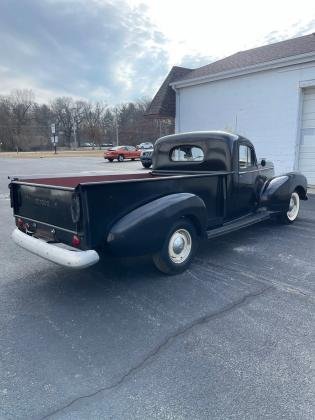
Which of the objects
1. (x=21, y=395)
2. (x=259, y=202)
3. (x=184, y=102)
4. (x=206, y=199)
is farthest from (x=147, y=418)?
(x=184, y=102)

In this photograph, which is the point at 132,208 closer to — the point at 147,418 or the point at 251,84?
the point at 147,418

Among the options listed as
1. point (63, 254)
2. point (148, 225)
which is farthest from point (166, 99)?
point (63, 254)

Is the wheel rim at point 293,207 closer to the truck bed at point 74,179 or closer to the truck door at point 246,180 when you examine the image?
the truck door at point 246,180

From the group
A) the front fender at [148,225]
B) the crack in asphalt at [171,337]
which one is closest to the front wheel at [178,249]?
the front fender at [148,225]

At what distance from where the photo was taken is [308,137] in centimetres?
1120

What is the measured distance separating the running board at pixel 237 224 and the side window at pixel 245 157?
0.90 metres

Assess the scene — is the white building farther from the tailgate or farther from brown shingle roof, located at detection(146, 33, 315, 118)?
the tailgate

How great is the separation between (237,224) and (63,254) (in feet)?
9.75

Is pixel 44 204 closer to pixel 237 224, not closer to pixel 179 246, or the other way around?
pixel 179 246

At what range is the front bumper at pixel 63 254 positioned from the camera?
10.6 ft

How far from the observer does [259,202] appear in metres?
6.03

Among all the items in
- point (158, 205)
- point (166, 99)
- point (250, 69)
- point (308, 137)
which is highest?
point (250, 69)

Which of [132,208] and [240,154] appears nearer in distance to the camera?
[132,208]

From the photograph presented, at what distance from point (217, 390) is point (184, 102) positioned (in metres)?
14.2
